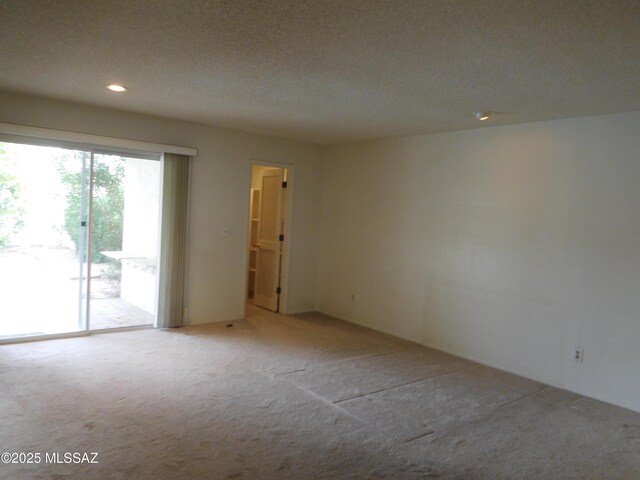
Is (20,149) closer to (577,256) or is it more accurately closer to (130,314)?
(130,314)

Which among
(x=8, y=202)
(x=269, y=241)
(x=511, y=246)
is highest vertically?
(x=8, y=202)

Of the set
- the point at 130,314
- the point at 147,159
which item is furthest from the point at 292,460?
the point at 147,159

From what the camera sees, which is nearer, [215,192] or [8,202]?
[8,202]

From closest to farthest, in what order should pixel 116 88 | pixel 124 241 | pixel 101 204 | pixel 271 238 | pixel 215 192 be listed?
pixel 116 88 → pixel 101 204 → pixel 124 241 → pixel 215 192 → pixel 271 238

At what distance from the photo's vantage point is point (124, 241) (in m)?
5.19

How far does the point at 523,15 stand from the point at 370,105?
6.51 feet

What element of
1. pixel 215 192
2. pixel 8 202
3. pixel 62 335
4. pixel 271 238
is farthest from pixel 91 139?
pixel 271 238

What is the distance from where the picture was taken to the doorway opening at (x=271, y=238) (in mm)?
6605

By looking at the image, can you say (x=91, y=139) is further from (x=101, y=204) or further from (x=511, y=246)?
(x=511, y=246)

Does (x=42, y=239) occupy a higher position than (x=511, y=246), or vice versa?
(x=511, y=246)

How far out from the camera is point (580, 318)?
407 cm

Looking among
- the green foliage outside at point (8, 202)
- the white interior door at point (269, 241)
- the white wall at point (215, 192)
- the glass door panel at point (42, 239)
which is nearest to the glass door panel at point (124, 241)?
the glass door panel at point (42, 239)

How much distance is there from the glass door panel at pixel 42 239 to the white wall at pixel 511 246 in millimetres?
3392

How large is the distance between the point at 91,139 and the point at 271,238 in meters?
2.86
